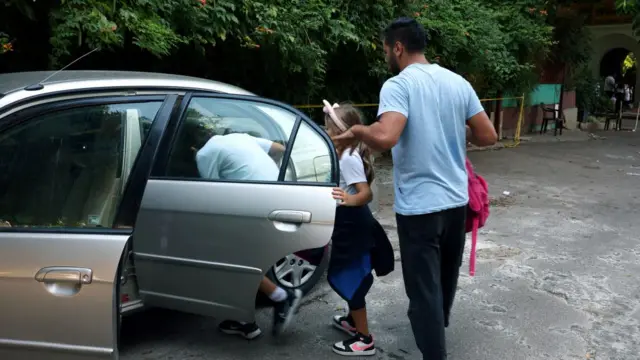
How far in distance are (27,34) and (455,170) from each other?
15.2ft

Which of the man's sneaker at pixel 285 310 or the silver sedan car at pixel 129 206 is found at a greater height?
the silver sedan car at pixel 129 206

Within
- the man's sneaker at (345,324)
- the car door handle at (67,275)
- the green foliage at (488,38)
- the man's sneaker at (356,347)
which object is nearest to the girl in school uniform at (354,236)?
the man's sneaker at (356,347)

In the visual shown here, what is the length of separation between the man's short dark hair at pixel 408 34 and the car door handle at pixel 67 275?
5.99 ft

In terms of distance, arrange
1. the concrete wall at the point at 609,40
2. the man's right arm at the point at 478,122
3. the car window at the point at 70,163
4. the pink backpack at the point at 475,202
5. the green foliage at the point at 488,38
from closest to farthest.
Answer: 1. the car window at the point at 70,163
2. the man's right arm at the point at 478,122
3. the pink backpack at the point at 475,202
4. the green foliage at the point at 488,38
5. the concrete wall at the point at 609,40

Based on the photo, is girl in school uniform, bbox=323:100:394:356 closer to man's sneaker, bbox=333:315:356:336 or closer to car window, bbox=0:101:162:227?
man's sneaker, bbox=333:315:356:336

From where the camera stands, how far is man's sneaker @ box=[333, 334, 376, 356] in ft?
12.0

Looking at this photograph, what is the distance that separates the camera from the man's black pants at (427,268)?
302 cm

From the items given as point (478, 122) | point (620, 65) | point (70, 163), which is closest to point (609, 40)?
point (620, 65)

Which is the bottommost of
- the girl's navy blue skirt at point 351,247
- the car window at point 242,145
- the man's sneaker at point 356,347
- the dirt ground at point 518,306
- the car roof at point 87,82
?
the dirt ground at point 518,306

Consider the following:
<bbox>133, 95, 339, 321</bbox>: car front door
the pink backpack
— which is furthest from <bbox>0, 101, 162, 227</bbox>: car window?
the pink backpack

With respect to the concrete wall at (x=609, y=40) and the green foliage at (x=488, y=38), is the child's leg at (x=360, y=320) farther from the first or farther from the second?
the concrete wall at (x=609, y=40)

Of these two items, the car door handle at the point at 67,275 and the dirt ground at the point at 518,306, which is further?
the dirt ground at the point at 518,306

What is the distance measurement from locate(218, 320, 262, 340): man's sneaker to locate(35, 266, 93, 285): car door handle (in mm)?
1572

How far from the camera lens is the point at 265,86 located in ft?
27.2
